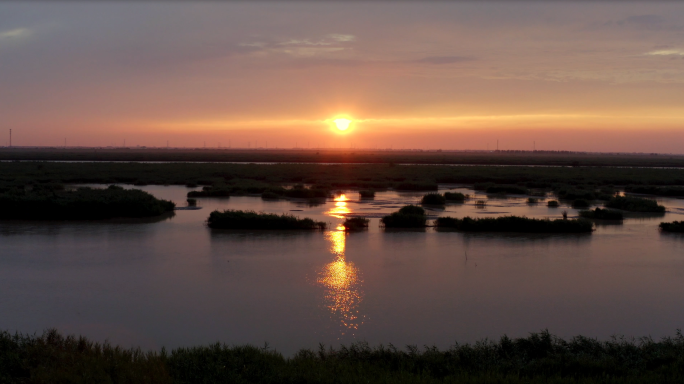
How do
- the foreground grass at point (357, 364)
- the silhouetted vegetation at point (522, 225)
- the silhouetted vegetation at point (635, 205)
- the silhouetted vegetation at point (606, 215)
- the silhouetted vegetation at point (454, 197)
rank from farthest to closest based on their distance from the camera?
the silhouetted vegetation at point (454, 197)
the silhouetted vegetation at point (635, 205)
the silhouetted vegetation at point (606, 215)
the silhouetted vegetation at point (522, 225)
the foreground grass at point (357, 364)

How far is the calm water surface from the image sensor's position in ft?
28.0

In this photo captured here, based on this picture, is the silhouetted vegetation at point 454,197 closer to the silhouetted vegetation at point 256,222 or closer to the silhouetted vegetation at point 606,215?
the silhouetted vegetation at point 606,215

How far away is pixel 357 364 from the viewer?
21.2ft

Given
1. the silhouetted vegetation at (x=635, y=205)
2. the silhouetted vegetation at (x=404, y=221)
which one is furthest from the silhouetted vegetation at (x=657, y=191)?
the silhouetted vegetation at (x=404, y=221)

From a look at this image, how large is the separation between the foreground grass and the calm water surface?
1127mm

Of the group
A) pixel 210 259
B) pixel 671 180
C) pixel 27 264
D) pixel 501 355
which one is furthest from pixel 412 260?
pixel 671 180

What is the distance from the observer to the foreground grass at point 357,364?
5.71 metres

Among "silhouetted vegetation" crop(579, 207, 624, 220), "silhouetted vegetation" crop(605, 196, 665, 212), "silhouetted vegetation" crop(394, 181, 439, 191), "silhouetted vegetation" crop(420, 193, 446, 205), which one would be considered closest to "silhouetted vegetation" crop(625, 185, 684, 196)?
"silhouetted vegetation" crop(605, 196, 665, 212)

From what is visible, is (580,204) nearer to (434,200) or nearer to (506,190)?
(434,200)

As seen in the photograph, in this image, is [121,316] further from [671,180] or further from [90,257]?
[671,180]

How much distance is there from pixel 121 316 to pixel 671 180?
47098 millimetres

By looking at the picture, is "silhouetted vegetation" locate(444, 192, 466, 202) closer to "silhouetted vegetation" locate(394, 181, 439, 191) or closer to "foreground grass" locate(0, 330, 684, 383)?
"silhouetted vegetation" locate(394, 181, 439, 191)

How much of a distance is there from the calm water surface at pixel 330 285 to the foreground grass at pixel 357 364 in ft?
3.70

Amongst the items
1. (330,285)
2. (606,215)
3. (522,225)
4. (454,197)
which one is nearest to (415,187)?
(454,197)
